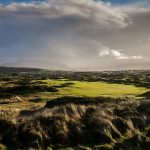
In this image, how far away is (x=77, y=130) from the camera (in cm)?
2353

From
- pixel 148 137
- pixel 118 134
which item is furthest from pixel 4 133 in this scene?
pixel 148 137

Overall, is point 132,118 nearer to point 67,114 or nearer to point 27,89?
point 67,114

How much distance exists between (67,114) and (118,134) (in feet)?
12.6

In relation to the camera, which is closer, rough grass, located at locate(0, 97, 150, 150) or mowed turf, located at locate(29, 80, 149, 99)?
rough grass, located at locate(0, 97, 150, 150)

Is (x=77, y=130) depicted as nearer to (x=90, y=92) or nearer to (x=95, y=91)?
(x=90, y=92)

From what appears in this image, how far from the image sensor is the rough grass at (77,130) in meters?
21.7

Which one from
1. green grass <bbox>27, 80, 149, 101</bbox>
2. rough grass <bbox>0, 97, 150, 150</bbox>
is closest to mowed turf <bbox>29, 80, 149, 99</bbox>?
green grass <bbox>27, 80, 149, 101</bbox>

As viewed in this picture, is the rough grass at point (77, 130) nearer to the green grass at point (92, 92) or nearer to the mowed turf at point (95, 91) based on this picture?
the green grass at point (92, 92)

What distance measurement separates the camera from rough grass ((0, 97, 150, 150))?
2173cm

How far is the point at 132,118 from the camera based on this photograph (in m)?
27.1

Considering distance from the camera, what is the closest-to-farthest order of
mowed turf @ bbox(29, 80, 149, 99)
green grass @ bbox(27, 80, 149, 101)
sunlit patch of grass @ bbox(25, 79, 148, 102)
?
sunlit patch of grass @ bbox(25, 79, 148, 102) < green grass @ bbox(27, 80, 149, 101) < mowed turf @ bbox(29, 80, 149, 99)

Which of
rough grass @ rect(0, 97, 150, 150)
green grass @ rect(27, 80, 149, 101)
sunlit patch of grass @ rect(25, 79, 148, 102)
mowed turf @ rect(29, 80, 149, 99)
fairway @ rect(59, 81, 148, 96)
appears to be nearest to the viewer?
rough grass @ rect(0, 97, 150, 150)

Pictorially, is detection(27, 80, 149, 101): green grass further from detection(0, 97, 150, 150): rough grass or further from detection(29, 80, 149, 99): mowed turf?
detection(0, 97, 150, 150): rough grass

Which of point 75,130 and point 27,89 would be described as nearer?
point 75,130
